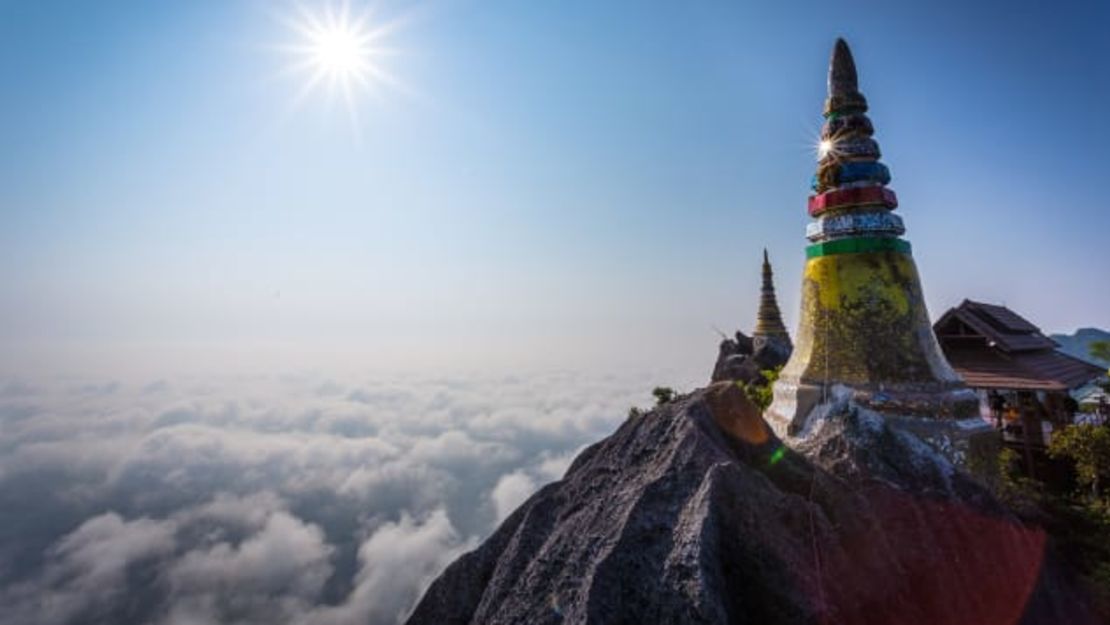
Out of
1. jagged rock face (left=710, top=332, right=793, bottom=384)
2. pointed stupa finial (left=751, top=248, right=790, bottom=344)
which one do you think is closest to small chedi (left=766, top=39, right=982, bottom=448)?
jagged rock face (left=710, top=332, right=793, bottom=384)

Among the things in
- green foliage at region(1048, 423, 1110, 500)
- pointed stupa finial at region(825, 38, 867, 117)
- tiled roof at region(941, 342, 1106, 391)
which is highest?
pointed stupa finial at region(825, 38, 867, 117)

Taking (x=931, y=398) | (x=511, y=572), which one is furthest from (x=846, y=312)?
(x=511, y=572)

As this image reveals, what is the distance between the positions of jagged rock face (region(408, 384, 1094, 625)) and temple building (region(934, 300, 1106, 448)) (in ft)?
36.9

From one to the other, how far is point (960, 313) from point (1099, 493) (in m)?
6.15

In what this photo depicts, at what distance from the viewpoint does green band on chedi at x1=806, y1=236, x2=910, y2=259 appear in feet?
24.0

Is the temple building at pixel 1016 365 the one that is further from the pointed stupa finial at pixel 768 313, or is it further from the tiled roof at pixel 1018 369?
the pointed stupa finial at pixel 768 313

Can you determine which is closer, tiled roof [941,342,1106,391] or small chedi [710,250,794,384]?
tiled roof [941,342,1106,391]

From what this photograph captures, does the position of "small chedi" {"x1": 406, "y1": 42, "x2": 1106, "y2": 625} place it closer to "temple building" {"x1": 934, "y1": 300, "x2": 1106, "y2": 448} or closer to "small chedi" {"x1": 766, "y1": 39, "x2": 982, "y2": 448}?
"small chedi" {"x1": 766, "y1": 39, "x2": 982, "y2": 448}

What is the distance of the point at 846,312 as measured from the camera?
23.7 feet

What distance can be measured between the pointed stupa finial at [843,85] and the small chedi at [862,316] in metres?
0.04

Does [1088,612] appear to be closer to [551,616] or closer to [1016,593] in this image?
[1016,593]

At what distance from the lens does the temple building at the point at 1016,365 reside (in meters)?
12.4

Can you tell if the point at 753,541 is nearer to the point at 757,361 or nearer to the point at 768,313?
the point at 757,361

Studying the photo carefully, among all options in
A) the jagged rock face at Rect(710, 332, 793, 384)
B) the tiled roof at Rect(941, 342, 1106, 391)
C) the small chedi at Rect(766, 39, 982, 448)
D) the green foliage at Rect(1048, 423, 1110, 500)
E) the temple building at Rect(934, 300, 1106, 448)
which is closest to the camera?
the small chedi at Rect(766, 39, 982, 448)
